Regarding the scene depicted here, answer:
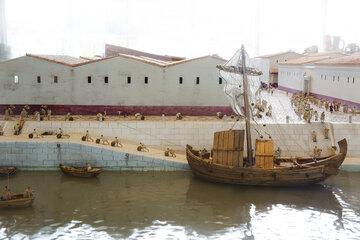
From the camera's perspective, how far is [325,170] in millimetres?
25234

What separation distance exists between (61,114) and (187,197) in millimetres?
14105

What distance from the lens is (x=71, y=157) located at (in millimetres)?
28031

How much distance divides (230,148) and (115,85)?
11570 mm

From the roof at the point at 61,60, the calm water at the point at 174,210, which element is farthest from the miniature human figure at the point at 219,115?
the roof at the point at 61,60

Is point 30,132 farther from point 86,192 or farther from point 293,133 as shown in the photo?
point 293,133

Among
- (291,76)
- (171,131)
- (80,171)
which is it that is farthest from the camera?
(291,76)

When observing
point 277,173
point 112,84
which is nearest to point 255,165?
point 277,173

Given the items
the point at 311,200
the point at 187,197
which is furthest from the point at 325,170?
the point at 187,197

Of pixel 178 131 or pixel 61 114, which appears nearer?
pixel 178 131

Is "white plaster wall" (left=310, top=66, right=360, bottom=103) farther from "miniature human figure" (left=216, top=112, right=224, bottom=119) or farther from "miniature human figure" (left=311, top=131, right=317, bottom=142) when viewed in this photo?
"miniature human figure" (left=216, top=112, right=224, bottom=119)

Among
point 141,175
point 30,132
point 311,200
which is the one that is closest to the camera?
point 311,200

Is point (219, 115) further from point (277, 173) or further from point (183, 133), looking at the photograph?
point (277, 173)

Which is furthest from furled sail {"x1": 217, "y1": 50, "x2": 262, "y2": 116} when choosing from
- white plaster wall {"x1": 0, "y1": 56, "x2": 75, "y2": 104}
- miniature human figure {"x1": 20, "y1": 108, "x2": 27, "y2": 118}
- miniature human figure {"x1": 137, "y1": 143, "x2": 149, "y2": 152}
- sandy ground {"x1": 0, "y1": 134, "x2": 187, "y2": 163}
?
miniature human figure {"x1": 20, "y1": 108, "x2": 27, "y2": 118}

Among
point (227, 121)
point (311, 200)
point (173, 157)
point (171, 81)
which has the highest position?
point (171, 81)
